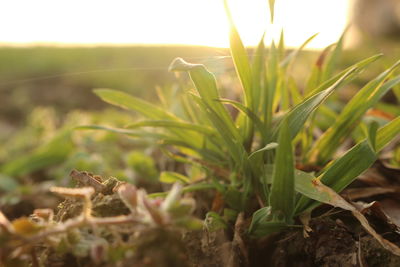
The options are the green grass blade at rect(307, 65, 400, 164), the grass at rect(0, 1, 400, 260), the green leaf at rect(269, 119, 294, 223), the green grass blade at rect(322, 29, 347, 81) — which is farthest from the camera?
the green grass blade at rect(322, 29, 347, 81)

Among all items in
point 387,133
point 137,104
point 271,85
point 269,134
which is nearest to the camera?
point 387,133

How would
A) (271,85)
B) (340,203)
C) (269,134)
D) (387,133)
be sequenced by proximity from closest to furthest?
(340,203)
(387,133)
(269,134)
(271,85)

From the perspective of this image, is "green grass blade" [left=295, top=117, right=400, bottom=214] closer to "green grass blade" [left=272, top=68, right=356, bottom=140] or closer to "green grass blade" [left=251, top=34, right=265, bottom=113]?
"green grass blade" [left=272, top=68, right=356, bottom=140]

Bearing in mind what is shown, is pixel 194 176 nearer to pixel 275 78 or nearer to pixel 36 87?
pixel 275 78

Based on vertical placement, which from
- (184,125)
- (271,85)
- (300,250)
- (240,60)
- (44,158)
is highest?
(240,60)

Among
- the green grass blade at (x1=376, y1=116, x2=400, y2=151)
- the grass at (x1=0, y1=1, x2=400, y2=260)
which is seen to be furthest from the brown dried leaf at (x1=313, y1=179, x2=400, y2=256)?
the green grass blade at (x1=376, y1=116, x2=400, y2=151)

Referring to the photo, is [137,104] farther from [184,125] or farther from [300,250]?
[300,250]

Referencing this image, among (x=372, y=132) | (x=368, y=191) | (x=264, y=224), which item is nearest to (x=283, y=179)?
(x=264, y=224)

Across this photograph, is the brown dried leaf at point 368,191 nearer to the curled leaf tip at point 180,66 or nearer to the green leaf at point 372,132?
the green leaf at point 372,132

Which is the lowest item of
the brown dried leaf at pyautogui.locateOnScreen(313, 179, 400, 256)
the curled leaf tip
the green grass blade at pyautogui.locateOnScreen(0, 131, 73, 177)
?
the green grass blade at pyautogui.locateOnScreen(0, 131, 73, 177)
